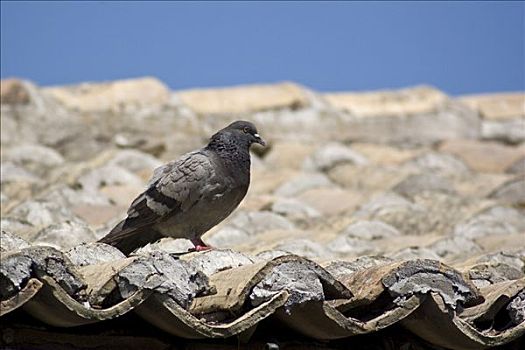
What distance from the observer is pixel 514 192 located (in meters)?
9.76

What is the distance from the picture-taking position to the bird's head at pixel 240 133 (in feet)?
20.7

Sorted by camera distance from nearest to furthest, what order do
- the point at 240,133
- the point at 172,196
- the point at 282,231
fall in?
the point at 172,196 < the point at 240,133 < the point at 282,231

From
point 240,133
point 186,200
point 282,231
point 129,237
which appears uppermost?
point 240,133

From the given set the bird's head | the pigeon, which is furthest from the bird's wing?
the bird's head

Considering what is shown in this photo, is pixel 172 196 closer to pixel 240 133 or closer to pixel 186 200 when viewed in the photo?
pixel 186 200

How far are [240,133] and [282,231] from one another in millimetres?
1562

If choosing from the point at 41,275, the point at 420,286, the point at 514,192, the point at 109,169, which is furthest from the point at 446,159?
the point at 41,275

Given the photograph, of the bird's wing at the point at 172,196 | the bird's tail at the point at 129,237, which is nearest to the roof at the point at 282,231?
the bird's tail at the point at 129,237

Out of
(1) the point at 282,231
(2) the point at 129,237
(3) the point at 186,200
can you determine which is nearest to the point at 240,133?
(3) the point at 186,200

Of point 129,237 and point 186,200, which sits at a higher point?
point 186,200

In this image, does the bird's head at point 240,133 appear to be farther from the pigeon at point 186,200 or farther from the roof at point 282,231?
the roof at point 282,231

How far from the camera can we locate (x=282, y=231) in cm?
784

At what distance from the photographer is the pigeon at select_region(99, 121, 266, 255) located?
19.9 ft

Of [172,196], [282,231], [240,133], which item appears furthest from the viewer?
[282,231]
